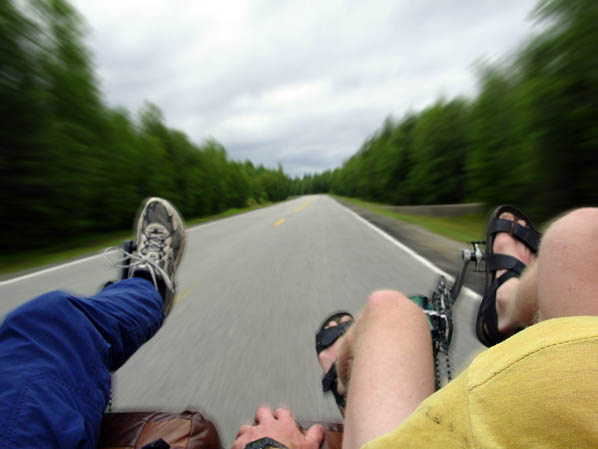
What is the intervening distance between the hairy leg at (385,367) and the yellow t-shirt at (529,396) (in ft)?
1.57

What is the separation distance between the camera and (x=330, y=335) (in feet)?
5.39

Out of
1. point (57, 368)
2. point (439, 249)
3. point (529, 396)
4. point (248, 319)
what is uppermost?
point (529, 396)

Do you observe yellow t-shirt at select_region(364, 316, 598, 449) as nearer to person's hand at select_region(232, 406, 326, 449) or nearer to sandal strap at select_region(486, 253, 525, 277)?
person's hand at select_region(232, 406, 326, 449)

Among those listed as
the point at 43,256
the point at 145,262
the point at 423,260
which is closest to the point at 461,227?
the point at 423,260

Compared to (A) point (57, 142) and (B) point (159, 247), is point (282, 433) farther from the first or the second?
(A) point (57, 142)

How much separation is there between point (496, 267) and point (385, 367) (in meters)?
1.62

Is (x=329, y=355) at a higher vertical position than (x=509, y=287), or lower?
lower

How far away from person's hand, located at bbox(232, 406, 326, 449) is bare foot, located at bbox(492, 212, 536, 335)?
129 centimetres

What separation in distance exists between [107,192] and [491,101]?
42.9 feet

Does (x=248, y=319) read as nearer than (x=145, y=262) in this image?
No

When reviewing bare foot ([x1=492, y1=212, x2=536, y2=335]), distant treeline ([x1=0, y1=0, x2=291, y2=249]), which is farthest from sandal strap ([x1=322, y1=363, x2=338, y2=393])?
distant treeline ([x1=0, y1=0, x2=291, y2=249])

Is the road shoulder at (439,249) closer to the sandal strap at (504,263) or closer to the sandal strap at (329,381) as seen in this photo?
the sandal strap at (504,263)

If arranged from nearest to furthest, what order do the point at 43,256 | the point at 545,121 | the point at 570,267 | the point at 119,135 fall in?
the point at 570,267 < the point at 545,121 < the point at 43,256 < the point at 119,135

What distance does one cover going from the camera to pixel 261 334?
2617 millimetres
